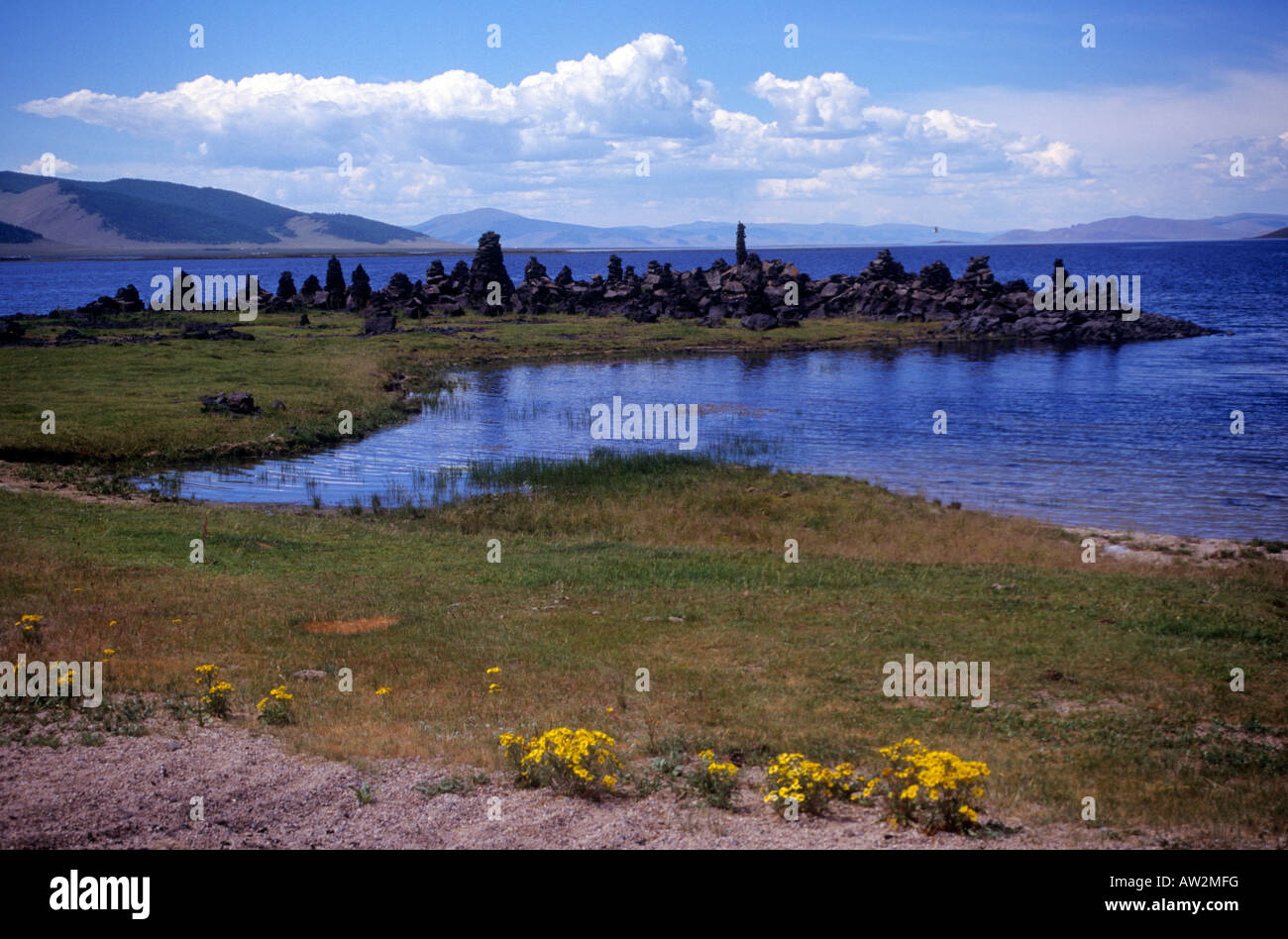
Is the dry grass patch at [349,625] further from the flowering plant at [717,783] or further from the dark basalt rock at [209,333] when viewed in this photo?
the dark basalt rock at [209,333]

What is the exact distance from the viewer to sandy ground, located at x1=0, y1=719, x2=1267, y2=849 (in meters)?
10.6

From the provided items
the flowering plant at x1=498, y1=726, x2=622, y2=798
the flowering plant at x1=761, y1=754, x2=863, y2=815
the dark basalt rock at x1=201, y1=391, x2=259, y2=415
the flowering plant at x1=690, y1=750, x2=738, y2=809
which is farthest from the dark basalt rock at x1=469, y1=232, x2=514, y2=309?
the flowering plant at x1=761, y1=754, x2=863, y2=815

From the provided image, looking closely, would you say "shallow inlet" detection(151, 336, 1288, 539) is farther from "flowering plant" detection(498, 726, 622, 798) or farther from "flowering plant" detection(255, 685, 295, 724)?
"flowering plant" detection(498, 726, 622, 798)

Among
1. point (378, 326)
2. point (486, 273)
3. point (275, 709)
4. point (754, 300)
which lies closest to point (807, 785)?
point (275, 709)

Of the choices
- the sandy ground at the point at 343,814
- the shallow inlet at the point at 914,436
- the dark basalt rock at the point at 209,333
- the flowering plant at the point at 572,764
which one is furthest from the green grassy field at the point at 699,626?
the dark basalt rock at the point at 209,333

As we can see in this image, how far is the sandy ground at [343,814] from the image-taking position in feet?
34.6

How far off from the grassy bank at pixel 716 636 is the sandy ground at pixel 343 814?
931 mm

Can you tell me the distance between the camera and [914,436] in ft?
175

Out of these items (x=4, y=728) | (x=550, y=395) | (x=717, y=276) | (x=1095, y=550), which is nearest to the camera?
(x=4, y=728)

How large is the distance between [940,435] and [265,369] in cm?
4461

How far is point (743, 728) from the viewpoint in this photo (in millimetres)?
14750

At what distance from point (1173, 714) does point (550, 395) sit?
5567 cm
